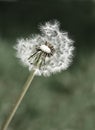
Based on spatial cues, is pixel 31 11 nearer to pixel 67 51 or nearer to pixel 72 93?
pixel 72 93

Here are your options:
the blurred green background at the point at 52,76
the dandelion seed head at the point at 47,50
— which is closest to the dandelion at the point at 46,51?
the dandelion seed head at the point at 47,50

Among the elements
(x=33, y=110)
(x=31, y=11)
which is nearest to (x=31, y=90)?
(x=33, y=110)

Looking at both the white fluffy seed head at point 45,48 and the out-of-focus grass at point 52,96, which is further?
the out-of-focus grass at point 52,96

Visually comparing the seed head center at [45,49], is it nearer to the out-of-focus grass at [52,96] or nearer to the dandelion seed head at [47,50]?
the dandelion seed head at [47,50]

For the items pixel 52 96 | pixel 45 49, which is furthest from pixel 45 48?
pixel 52 96

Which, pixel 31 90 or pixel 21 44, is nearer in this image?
pixel 21 44

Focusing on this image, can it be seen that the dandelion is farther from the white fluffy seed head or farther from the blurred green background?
the blurred green background

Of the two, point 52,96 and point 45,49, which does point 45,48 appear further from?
point 52,96
